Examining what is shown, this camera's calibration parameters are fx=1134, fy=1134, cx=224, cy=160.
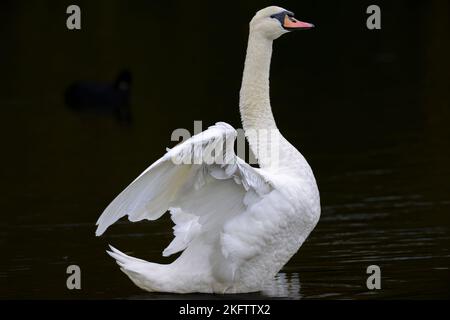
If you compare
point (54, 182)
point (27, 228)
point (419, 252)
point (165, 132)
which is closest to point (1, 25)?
point (165, 132)

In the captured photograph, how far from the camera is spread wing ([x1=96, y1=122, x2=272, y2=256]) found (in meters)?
8.65

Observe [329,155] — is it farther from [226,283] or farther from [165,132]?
[226,283]

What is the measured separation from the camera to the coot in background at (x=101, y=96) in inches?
1062

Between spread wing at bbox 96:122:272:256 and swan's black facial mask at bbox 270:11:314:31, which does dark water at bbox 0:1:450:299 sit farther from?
swan's black facial mask at bbox 270:11:314:31

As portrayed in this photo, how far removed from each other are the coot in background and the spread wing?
17.1 meters

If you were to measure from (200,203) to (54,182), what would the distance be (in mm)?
7469

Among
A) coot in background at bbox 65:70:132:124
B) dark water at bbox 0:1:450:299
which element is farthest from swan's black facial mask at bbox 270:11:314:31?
coot in background at bbox 65:70:132:124

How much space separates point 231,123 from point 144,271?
11.3m

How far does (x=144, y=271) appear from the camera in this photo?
959cm

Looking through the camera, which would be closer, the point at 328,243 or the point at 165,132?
the point at 328,243

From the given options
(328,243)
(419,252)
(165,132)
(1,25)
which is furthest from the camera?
(1,25)

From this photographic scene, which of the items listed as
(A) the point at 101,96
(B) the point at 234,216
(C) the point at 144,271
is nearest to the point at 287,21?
(B) the point at 234,216

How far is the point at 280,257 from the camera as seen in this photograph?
31.5 feet
